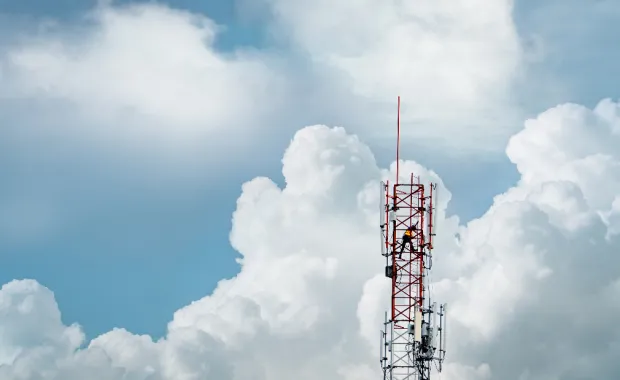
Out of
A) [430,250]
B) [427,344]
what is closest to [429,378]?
[427,344]

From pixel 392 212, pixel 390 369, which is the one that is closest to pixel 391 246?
pixel 392 212

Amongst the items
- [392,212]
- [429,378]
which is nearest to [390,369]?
[429,378]

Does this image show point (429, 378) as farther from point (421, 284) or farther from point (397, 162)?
point (397, 162)

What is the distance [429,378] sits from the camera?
156875mm

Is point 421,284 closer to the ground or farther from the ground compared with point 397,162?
closer to the ground

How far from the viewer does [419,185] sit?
158 metres

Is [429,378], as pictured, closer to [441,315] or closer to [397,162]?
[441,315]

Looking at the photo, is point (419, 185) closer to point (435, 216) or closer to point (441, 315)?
point (435, 216)

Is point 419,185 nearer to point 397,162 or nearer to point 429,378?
point 397,162

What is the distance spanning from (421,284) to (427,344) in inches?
262

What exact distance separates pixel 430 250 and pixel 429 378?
13840 mm

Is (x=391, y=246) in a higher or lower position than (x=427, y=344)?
higher

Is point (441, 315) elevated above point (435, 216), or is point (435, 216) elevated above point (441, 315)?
point (435, 216)

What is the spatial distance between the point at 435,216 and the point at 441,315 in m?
10.8
